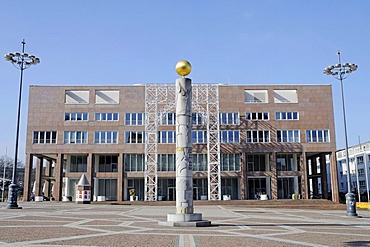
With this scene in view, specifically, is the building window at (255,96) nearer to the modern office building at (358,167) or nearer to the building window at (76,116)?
the building window at (76,116)

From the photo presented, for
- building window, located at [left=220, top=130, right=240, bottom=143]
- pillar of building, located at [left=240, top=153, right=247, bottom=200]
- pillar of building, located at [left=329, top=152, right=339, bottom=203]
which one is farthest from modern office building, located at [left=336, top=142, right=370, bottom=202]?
building window, located at [left=220, top=130, right=240, bottom=143]

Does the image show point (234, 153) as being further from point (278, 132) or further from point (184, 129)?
point (184, 129)

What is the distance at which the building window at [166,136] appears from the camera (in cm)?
5906

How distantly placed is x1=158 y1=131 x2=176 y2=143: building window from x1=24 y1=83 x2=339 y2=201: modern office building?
0.15 metres

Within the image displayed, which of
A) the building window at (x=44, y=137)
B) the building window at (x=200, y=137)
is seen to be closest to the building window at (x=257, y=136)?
the building window at (x=200, y=137)

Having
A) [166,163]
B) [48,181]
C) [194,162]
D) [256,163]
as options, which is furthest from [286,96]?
[48,181]

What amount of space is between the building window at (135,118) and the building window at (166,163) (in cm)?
582

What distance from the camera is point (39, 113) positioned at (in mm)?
59094

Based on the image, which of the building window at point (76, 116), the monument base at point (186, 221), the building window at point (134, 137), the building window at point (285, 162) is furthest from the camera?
the building window at point (285, 162)

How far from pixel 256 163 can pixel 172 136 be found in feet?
43.6

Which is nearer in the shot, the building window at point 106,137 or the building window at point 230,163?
the building window at point 230,163

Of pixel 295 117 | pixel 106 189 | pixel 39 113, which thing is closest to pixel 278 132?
pixel 295 117

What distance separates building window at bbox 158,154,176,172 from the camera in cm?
5878

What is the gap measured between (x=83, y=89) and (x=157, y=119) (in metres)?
12.3
